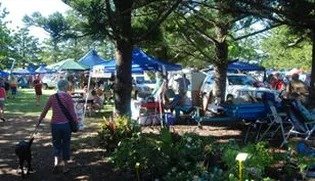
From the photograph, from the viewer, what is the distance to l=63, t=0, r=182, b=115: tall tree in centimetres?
1187

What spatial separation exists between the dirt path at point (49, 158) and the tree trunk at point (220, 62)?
5125mm

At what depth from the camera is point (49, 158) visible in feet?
35.4

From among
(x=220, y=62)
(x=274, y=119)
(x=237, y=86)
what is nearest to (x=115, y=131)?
(x=274, y=119)

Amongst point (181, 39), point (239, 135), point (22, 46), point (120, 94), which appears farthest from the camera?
point (22, 46)

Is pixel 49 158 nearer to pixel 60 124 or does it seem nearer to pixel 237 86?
pixel 60 124

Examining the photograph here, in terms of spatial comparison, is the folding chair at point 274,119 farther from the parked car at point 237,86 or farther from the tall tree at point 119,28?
the parked car at point 237,86

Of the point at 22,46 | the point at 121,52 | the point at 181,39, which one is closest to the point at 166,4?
the point at 121,52

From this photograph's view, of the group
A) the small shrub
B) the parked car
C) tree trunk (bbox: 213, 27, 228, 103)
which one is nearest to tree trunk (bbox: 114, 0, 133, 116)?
the small shrub

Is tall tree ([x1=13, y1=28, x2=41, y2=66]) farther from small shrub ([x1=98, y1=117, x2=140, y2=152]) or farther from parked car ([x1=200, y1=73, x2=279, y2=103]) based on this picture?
small shrub ([x1=98, y1=117, x2=140, y2=152])

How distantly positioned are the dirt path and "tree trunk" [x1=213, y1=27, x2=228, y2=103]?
5125 mm

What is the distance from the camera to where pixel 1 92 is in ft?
64.2

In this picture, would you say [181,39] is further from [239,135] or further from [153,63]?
[239,135]

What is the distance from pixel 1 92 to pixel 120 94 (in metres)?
8.77

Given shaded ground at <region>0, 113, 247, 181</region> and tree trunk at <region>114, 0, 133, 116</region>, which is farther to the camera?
tree trunk at <region>114, 0, 133, 116</region>
